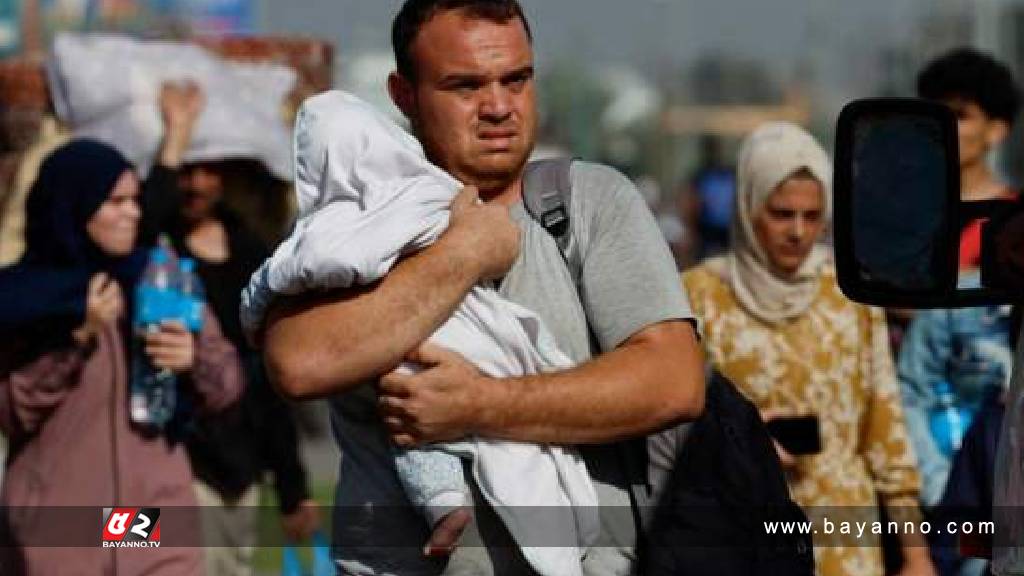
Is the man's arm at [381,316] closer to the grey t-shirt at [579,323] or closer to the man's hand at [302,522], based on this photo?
the grey t-shirt at [579,323]

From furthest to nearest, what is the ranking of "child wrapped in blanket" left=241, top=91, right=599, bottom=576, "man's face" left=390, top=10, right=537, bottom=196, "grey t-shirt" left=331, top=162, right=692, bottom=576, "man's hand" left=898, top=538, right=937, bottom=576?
1. "man's hand" left=898, top=538, right=937, bottom=576
2. "man's face" left=390, top=10, right=537, bottom=196
3. "grey t-shirt" left=331, top=162, right=692, bottom=576
4. "child wrapped in blanket" left=241, top=91, right=599, bottom=576

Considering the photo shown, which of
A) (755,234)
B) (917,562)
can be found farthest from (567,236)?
(755,234)

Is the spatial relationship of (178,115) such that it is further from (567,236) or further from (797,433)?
(567,236)

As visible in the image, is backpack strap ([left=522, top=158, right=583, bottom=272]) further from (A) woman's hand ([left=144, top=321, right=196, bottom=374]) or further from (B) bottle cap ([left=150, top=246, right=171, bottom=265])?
A: (B) bottle cap ([left=150, top=246, right=171, bottom=265])

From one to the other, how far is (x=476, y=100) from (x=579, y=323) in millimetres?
478

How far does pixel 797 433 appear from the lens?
6352mm

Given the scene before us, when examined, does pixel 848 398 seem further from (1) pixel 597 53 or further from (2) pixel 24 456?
(1) pixel 597 53

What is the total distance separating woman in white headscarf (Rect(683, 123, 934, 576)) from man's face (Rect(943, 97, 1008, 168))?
1584 mm

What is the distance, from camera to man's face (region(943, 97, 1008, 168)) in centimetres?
816

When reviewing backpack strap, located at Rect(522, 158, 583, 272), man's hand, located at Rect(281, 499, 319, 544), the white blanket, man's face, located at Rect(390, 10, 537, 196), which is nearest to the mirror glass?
backpack strap, located at Rect(522, 158, 583, 272)

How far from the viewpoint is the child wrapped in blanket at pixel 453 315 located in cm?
428

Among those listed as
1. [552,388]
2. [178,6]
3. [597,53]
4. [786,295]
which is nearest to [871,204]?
[552,388]

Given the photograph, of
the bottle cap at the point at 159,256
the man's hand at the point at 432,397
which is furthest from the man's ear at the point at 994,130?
the man's hand at the point at 432,397

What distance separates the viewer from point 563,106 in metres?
25.1
